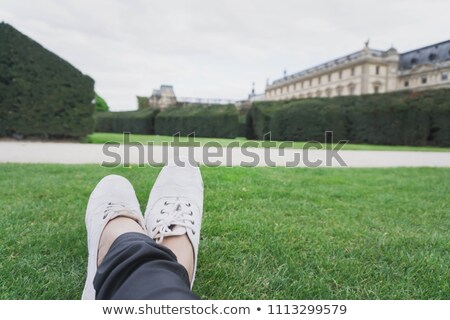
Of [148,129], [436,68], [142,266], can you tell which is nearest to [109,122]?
[148,129]

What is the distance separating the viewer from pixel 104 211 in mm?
1229

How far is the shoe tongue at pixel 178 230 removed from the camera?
1.10m

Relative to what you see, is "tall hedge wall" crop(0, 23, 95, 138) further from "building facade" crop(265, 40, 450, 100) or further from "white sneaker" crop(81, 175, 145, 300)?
"building facade" crop(265, 40, 450, 100)

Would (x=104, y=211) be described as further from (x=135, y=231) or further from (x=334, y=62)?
(x=334, y=62)

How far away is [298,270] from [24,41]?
937 cm

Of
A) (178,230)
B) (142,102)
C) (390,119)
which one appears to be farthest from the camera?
(142,102)

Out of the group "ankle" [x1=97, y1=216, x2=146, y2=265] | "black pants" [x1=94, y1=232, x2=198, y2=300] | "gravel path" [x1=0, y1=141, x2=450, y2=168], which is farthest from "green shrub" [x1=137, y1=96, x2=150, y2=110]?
"black pants" [x1=94, y1=232, x2=198, y2=300]

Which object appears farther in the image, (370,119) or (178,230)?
(370,119)

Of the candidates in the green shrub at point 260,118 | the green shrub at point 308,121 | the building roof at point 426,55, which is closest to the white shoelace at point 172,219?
the green shrub at point 308,121

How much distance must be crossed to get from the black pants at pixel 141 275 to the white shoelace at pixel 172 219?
278 mm

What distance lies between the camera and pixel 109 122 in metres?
23.8

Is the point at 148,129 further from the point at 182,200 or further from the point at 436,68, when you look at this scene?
the point at 436,68

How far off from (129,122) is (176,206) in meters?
21.6

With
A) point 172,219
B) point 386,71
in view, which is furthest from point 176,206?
point 386,71
